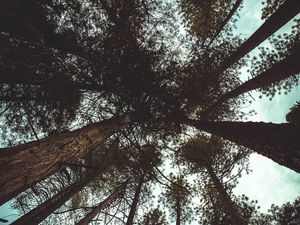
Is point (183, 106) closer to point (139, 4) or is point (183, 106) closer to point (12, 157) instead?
point (139, 4)

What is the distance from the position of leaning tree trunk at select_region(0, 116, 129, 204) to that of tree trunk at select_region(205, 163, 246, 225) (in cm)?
686

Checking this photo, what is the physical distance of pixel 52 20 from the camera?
5.70 metres

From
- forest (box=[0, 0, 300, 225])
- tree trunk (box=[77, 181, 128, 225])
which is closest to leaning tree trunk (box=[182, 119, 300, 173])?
forest (box=[0, 0, 300, 225])

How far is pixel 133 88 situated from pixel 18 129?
3263 mm

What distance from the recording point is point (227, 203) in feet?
30.3

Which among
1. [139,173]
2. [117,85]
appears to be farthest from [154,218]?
[117,85]

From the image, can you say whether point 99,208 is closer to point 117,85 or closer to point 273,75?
point 117,85

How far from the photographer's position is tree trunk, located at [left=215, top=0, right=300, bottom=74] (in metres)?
4.90

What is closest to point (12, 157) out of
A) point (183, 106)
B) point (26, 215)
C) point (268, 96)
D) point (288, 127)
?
point (26, 215)

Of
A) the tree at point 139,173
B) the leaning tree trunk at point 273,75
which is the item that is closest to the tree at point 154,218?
the tree at point 139,173

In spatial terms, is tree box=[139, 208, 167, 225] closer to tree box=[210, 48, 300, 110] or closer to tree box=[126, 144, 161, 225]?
tree box=[126, 144, 161, 225]

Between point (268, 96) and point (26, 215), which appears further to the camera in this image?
point (268, 96)

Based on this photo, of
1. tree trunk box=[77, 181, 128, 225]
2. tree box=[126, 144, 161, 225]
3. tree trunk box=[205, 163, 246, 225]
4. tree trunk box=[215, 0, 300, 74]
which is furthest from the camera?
tree trunk box=[205, 163, 246, 225]

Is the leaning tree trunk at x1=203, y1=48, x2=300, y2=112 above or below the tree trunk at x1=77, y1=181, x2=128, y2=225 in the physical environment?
above
